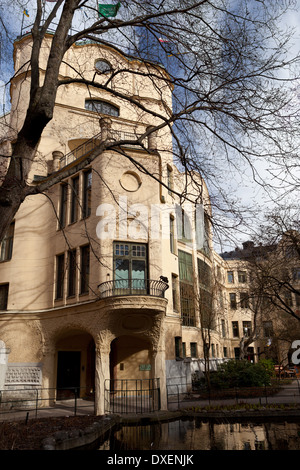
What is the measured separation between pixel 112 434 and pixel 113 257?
8021mm

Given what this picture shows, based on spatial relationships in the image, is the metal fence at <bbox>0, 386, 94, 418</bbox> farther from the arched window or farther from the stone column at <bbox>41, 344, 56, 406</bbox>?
the arched window

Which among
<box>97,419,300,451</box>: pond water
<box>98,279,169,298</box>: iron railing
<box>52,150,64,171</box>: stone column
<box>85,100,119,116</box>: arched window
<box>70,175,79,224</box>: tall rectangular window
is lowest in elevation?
<box>97,419,300,451</box>: pond water

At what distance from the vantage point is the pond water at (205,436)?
9.76 metres

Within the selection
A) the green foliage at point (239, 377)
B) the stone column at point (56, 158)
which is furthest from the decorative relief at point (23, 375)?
the stone column at point (56, 158)

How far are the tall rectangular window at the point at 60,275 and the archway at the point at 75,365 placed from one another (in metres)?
2.41

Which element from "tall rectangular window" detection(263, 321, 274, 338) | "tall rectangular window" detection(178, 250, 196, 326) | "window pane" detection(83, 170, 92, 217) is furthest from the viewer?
"tall rectangular window" detection(263, 321, 274, 338)

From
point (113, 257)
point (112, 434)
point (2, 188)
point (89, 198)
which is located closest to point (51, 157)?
point (89, 198)

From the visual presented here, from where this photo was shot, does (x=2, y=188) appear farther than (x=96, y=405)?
No

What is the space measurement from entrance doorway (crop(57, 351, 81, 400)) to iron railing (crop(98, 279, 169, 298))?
653 cm

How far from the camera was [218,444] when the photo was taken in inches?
391

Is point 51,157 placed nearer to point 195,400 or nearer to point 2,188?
point 195,400

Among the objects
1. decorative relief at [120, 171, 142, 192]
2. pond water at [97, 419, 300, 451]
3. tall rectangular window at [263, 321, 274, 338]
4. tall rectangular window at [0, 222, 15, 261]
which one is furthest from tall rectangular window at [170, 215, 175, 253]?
tall rectangular window at [263, 321, 274, 338]

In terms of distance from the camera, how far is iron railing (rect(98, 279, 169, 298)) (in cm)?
1741

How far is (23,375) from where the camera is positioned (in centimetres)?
1989
